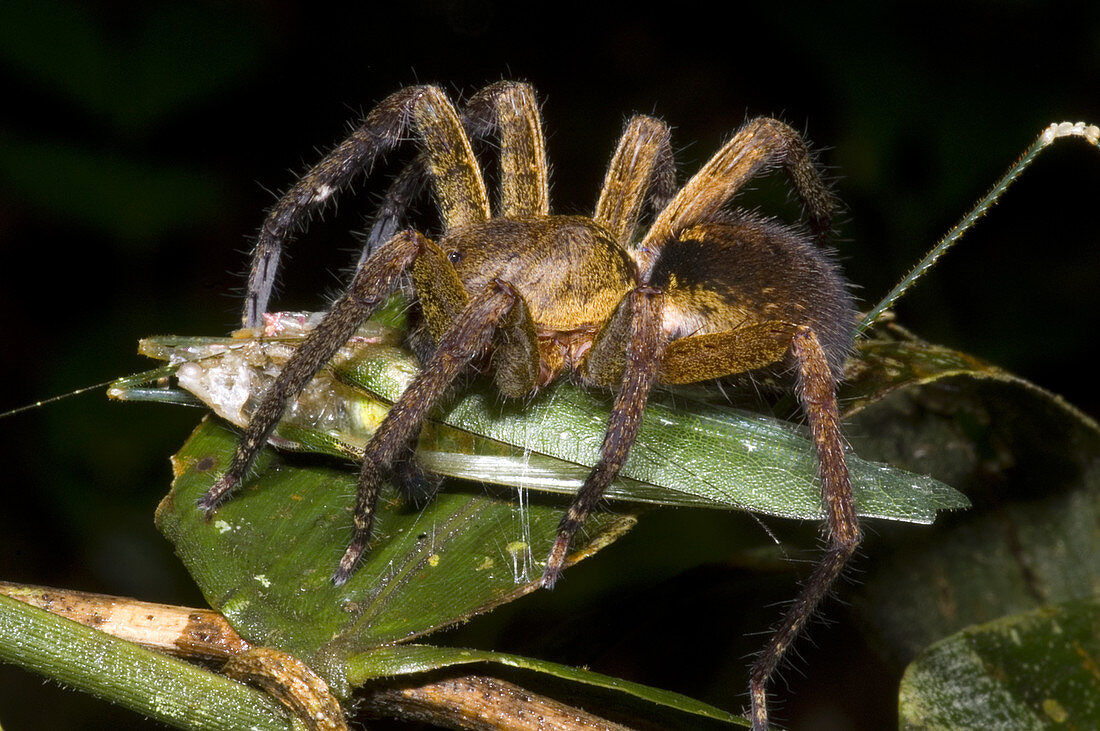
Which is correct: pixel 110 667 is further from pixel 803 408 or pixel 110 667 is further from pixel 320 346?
pixel 803 408

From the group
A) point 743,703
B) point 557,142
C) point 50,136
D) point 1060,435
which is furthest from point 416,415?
point 557,142

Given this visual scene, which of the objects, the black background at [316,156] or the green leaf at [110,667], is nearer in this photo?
the green leaf at [110,667]

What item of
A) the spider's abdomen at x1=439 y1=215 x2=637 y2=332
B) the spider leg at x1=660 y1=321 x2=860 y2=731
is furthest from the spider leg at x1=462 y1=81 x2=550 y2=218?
the spider leg at x1=660 y1=321 x2=860 y2=731

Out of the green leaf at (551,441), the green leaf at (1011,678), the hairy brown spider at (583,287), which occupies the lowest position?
the green leaf at (1011,678)

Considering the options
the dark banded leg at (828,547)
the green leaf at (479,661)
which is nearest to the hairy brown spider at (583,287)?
the dark banded leg at (828,547)

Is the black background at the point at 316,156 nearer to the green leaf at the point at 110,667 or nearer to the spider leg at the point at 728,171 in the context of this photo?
the spider leg at the point at 728,171
